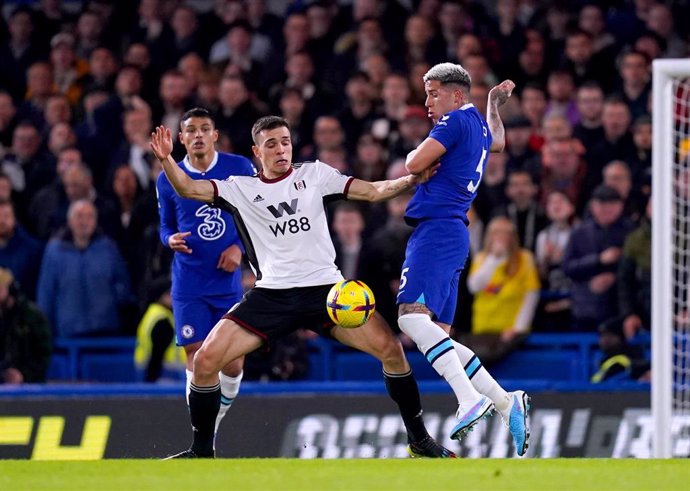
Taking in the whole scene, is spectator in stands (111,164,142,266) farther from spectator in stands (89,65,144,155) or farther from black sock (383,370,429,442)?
black sock (383,370,429,442)

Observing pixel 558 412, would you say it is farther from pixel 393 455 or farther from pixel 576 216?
pixel 576 216

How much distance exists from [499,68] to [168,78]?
332cm

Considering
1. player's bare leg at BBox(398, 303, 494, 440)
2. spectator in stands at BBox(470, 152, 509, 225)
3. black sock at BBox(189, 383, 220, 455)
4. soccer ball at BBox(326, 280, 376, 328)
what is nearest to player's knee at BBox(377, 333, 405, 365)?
player's bare leg at BBox(398, 303, 494, 440)

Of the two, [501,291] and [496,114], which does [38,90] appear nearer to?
[501,291]

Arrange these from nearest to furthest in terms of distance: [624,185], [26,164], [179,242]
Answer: [179,242] < [624,185] < [26,164]

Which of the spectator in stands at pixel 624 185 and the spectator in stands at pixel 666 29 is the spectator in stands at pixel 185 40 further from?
the spectator in stands at pixel 624 185

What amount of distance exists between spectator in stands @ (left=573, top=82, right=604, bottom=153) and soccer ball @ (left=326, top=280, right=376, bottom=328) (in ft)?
17.8

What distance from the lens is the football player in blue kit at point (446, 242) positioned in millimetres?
9156

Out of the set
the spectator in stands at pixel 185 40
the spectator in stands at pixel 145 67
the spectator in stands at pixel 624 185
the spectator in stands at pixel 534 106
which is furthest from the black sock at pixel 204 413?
the spectator in stands at pixel 185 40

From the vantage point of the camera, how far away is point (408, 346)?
13.1 m

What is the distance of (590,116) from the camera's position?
14.1 metres

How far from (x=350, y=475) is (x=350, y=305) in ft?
4.52

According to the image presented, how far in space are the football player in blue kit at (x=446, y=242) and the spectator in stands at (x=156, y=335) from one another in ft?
14.3

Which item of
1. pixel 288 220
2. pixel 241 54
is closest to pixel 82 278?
pixel 241 54
